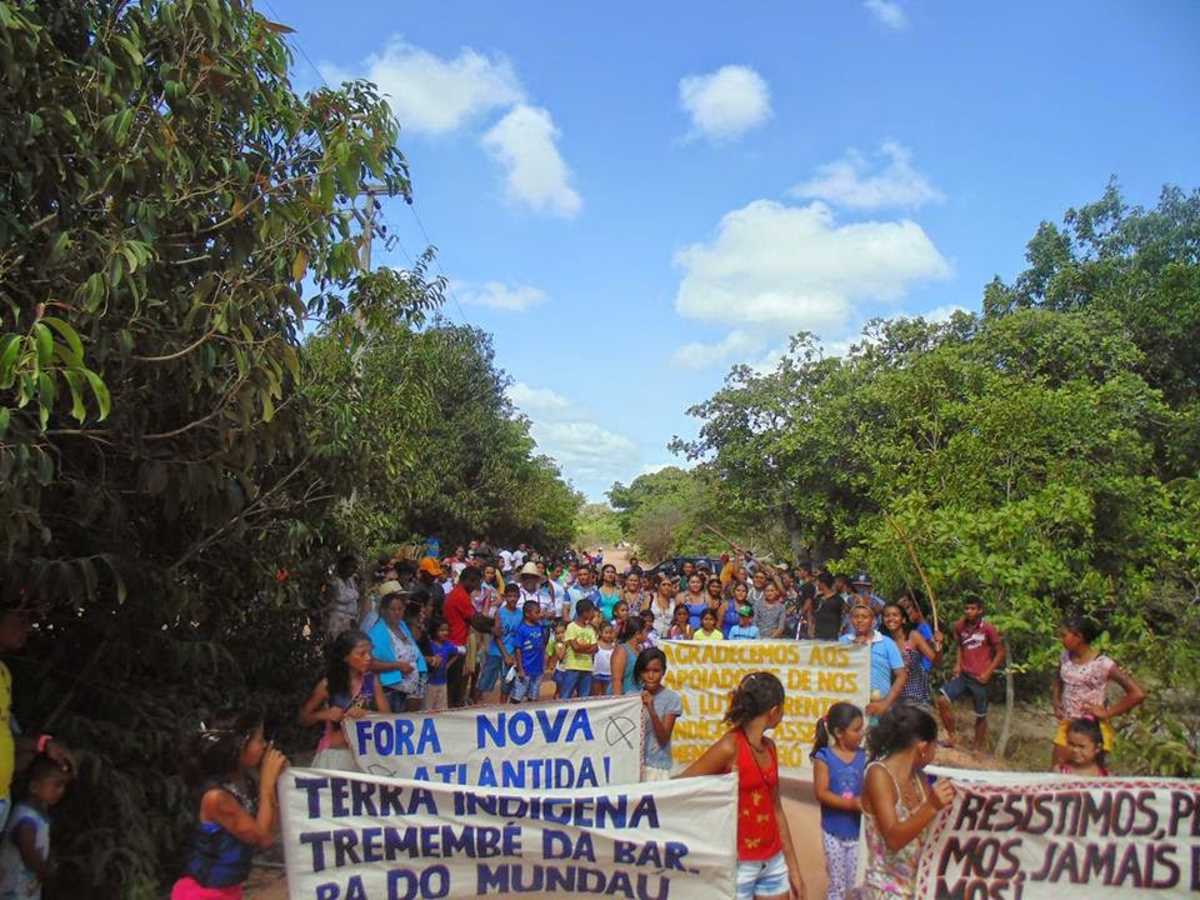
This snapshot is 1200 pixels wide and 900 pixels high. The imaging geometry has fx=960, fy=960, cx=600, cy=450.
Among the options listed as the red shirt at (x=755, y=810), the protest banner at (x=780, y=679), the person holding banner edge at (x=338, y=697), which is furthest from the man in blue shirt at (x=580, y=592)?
the red shirt at (x=755, y=810)

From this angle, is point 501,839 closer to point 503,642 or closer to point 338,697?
point 338,697

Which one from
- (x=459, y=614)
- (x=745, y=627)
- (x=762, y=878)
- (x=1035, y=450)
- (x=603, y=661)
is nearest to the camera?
(x=762, y=878)

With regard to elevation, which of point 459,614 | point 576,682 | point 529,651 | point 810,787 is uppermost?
point 459,614

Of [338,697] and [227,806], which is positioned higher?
[338,697]

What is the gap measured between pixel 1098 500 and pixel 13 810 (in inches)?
512

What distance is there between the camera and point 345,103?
18.6 ft

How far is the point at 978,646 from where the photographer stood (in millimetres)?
9234

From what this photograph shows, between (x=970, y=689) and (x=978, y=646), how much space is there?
18.5 inches

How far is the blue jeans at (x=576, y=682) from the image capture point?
9.17 metres

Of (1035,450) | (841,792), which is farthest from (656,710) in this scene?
A: (1035,450)

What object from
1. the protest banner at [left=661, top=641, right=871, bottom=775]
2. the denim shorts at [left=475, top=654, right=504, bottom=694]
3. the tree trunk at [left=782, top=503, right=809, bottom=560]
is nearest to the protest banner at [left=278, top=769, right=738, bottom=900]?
the protest banner at [left=661, top=641, right=871, bottom=775]

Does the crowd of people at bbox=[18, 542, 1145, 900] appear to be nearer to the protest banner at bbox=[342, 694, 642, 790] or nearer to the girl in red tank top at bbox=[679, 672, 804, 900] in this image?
the girl in red tank top at bbox=[679, 672, 804, 900]

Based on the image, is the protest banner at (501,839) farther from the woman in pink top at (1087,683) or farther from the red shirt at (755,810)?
the woman in pink top at (1087,683)

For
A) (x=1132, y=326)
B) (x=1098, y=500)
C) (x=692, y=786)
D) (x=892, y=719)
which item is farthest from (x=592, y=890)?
(x=1132, y=326)
